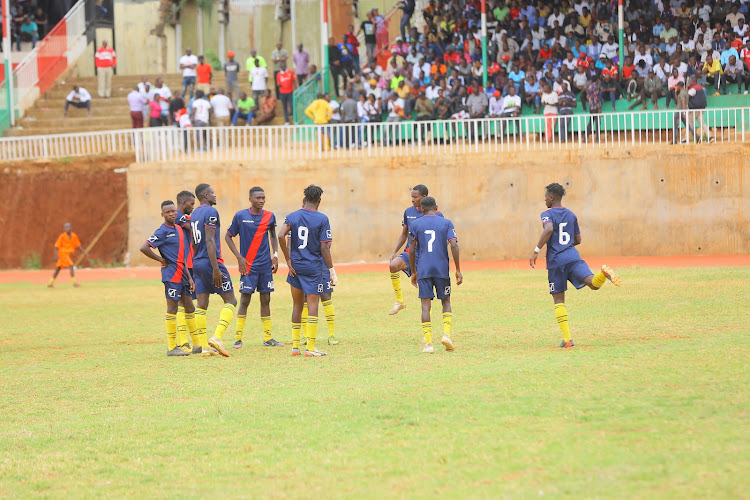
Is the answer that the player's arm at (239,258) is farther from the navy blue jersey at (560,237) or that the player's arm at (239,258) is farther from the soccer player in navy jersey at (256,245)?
the navy blue jersey at (560,237)

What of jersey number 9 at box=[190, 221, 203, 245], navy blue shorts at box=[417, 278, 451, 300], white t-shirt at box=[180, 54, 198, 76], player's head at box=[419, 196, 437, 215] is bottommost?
navy blue shorts at box=[417, 278, 451, 300]

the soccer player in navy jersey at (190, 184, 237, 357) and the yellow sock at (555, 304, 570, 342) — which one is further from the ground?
the soccer player in navy jersey at (190, 184, 237, 357)

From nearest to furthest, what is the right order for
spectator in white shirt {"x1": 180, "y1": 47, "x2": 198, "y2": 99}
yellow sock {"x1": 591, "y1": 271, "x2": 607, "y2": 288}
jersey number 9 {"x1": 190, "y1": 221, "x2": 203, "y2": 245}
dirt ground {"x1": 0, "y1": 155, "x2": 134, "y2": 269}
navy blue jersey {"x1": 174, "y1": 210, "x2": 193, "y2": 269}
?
yellow sock {"x1": 591, "y1": 271, "x2": 607, "y2": 288}
jersey number 9 {"x1": 190, "y1": 221, "x2": 203, "y2": 245}
navy blue jersey {"x1": 174, "y1": 210, "x2": 193, "y2": 269}
dirt ground {"x1": 0, "y1": 155, "x2": 134, "y2": 269}
spectator in white shirt {"x1": 180, "y1": 47, "x2": 198, "y2": 99}

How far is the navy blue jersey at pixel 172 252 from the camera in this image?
12.5 meters

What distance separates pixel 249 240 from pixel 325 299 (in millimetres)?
1275

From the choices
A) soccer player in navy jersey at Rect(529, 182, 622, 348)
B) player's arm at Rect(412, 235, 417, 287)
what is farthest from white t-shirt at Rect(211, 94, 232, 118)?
soccer player in navy jersey at Rect(529, 182, 622, 348)

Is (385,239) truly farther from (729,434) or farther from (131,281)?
(729,434)

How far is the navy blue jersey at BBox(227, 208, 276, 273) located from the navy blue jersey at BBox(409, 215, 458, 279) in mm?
2178

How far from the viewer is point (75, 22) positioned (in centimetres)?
3803

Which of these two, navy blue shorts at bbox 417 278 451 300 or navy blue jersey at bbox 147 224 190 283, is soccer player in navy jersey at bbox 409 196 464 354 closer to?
navy blue shorts at bbox 417 278 451 300

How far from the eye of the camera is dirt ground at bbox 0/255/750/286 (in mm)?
24047

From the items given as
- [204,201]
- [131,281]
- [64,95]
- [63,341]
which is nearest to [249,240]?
[204,201]

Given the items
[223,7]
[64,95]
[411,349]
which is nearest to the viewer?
[411,349]

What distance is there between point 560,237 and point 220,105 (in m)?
20.8
